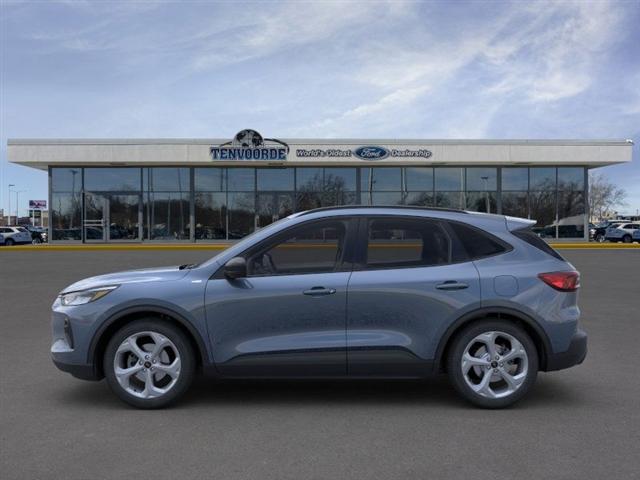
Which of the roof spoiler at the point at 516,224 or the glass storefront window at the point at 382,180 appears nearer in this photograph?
the roof spoiler at the point at 516,224

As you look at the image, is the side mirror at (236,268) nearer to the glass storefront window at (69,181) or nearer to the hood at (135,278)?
the hood at (135,278)

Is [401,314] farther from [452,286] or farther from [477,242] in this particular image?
[477,242]

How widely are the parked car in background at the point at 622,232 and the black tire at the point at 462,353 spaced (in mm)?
39842

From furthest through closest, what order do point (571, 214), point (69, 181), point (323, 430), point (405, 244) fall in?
1. point (571, 214)
2. point (69, 181)
3. point (405, 244)
4. point (323, 430)

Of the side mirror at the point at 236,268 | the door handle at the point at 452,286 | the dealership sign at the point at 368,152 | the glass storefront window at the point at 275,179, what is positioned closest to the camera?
the side mirror at the point at 236,268

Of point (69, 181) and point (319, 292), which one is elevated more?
point (69, 181)

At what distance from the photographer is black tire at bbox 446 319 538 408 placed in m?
4.93

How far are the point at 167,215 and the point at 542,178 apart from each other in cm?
2240

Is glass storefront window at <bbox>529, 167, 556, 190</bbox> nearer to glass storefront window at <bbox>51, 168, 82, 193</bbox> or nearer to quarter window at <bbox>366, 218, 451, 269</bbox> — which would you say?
glass storefront window at <bbox>51, 168, 82, 193</bbox>

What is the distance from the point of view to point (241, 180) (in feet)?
117

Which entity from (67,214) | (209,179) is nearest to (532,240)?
(209,179)

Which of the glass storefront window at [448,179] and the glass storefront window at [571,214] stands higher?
the glass storefront window at [448,179]

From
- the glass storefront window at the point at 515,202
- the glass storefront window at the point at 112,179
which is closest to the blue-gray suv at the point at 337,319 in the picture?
the glass storefront window at the point at 112,179

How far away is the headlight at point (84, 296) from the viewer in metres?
5.01
